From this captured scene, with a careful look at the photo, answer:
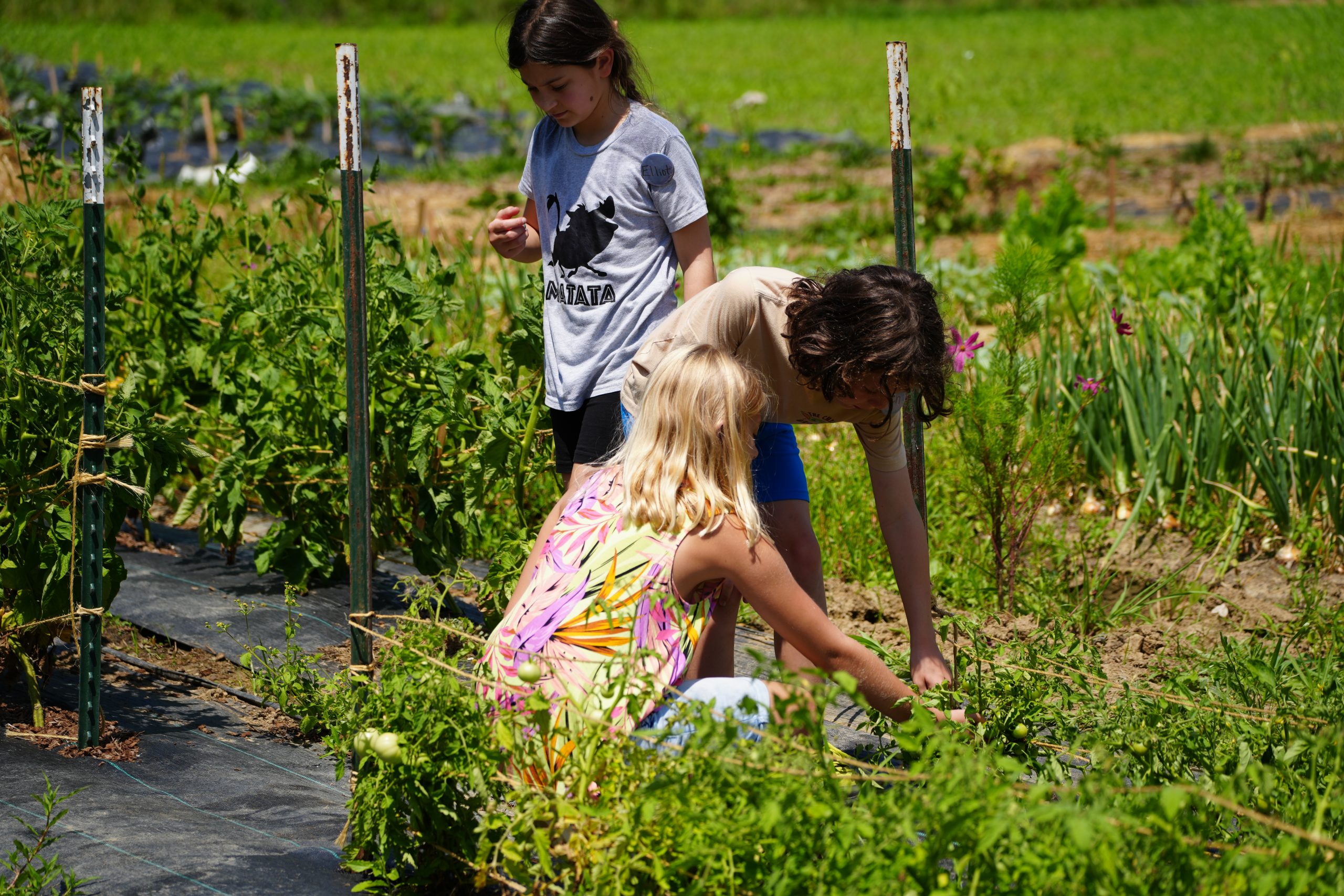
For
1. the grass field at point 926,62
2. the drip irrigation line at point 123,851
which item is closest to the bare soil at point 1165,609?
the drip irrigation line at point 123,851

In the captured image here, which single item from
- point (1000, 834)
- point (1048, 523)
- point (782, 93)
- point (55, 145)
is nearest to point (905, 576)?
point (1000, 834)

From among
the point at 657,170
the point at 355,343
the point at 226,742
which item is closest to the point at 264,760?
the point at 226,742

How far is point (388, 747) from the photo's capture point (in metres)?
1.59

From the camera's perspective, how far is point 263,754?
2.26 meters

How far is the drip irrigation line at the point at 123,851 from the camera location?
171 cm

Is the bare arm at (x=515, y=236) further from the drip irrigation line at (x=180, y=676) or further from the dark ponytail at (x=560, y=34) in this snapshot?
the drip irrigation line at (x=180, y=676)

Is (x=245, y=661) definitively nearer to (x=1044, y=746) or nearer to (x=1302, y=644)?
(x=1044, y=746)

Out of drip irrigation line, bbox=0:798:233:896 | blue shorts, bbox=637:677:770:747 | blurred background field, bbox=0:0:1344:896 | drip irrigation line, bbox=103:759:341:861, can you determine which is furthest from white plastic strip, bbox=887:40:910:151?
drip irrigation line, bbox=0:798:233:896

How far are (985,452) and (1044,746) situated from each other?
0.94m

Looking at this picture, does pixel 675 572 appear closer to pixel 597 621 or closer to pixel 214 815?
pixel 597 621

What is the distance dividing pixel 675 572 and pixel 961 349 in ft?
5.04

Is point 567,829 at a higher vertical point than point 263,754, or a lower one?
higher

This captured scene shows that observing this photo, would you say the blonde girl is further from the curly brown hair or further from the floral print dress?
the curly brown hair

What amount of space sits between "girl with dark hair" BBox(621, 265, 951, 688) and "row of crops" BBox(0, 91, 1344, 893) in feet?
0.71
